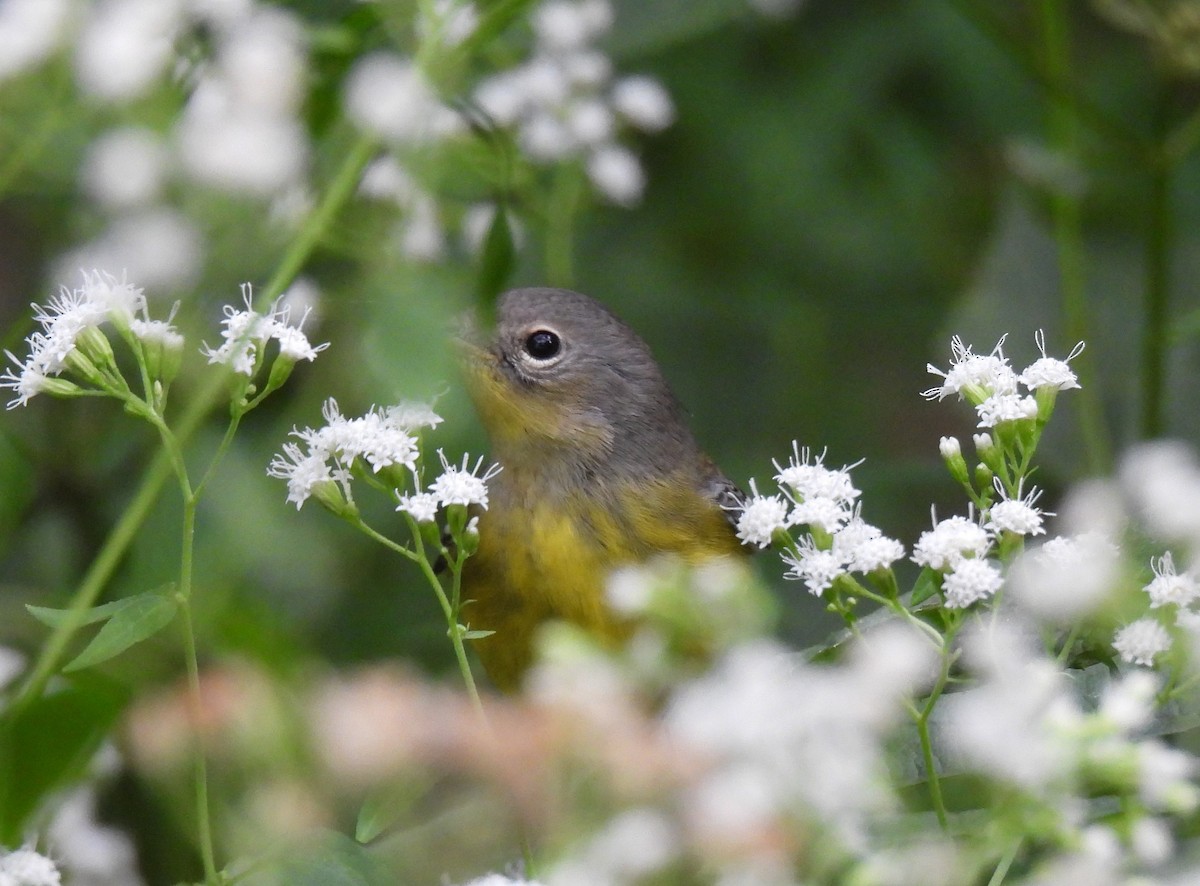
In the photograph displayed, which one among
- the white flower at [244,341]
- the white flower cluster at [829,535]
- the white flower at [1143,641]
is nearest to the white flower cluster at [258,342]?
the white flower at [244,341]

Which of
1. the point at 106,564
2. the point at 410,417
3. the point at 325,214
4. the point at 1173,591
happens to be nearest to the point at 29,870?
the point at 106,564

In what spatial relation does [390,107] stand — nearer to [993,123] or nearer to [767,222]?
[767,222]

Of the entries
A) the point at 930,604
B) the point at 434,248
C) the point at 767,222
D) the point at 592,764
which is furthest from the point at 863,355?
the point at 592,764

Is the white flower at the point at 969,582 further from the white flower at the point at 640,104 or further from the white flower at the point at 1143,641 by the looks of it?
the white flower at the point at 640,104

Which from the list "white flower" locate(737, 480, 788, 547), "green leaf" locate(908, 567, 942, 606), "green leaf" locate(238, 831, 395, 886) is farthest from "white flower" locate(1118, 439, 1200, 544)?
"green leaf" locate(238, 831, 395, 886)

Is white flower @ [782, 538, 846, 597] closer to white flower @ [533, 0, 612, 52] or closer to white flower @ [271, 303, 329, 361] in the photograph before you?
white flower @ [271, 303, 329, 361]

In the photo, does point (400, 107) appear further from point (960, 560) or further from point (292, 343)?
point (960, 560)
